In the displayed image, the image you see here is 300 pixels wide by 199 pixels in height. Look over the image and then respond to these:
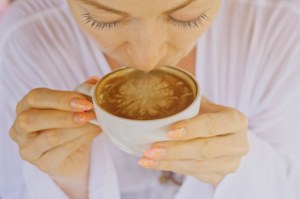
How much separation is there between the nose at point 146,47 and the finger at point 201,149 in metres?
0.12

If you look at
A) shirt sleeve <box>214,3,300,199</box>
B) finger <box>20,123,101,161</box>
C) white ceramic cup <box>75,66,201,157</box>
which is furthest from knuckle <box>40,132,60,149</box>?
shirt sleeve <box>214,3,300,199</box>

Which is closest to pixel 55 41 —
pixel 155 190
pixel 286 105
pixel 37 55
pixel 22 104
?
pixel 37 55

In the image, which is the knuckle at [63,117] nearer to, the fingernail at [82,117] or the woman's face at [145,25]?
the fingernail at [82,117]

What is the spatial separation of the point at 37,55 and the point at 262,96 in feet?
1.66

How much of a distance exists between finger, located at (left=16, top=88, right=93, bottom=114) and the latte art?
0.03 metres

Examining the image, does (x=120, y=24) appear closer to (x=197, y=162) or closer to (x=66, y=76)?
(x=197, y=162)

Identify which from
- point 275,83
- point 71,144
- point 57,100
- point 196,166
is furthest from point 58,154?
point 275,83

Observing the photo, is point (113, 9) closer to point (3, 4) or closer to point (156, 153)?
point (156, 153)

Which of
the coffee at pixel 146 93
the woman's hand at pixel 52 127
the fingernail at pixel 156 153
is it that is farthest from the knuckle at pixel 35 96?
the fingernail at pixel 156 153

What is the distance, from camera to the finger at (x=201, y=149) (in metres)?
0.73

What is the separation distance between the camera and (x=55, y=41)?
1.11 metres

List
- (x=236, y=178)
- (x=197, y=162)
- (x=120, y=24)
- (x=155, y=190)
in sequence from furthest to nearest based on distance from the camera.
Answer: (x=155, y=190) → (x=236, y=178) → (x=197, y=162) → (x=120, y=24)

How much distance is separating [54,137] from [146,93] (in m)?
0.17

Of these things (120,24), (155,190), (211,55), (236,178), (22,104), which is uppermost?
(120,24)
